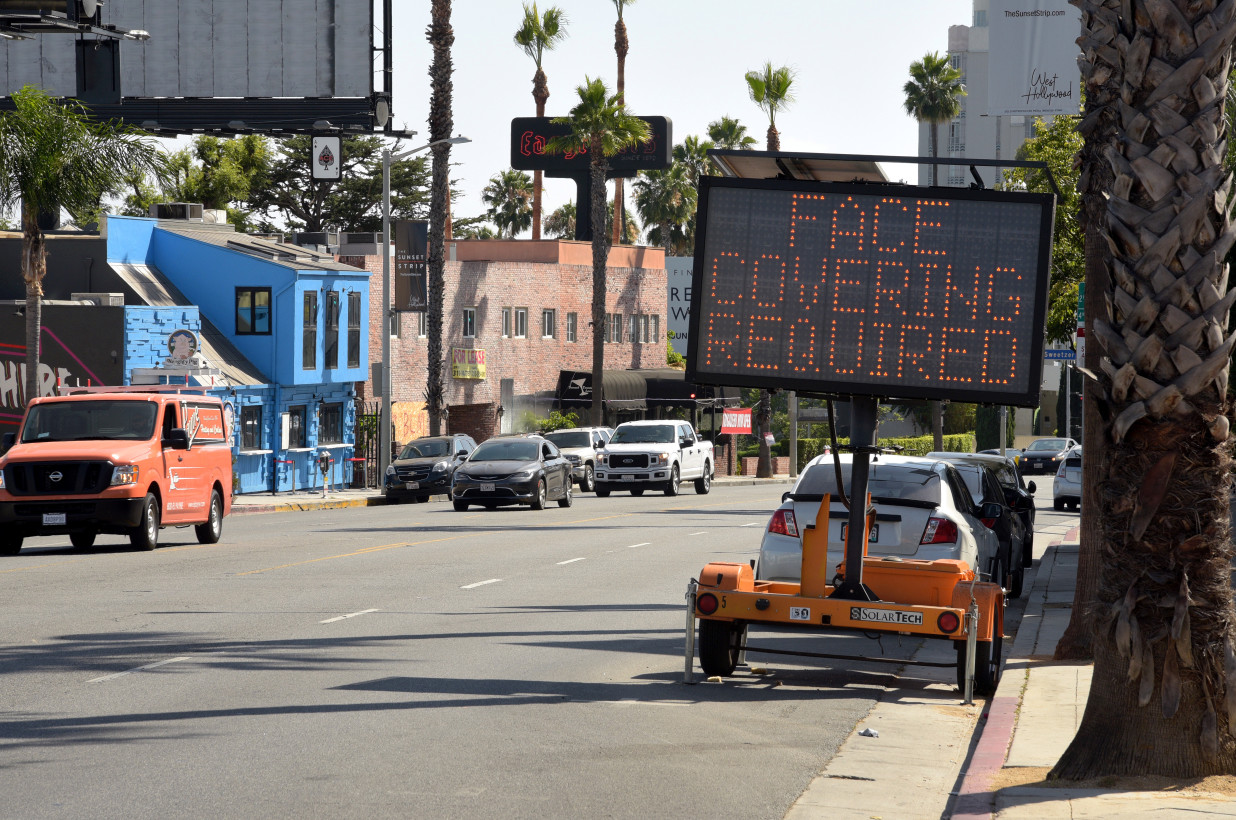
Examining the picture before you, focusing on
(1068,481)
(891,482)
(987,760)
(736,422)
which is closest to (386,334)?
(1068,481)

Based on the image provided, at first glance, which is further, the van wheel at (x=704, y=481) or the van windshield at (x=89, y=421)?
the van wheel at (x=704, y=481)

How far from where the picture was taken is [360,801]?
762cm

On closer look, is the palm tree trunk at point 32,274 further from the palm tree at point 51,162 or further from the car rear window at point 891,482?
the car rear window at point 891,482

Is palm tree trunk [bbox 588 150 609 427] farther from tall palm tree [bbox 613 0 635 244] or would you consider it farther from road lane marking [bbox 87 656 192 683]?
road lane marking [bbox 87 656 192 683]

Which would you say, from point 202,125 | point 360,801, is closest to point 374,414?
point 202,125

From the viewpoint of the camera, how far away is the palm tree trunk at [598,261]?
57.8 meters

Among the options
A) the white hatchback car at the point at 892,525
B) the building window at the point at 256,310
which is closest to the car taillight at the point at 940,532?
the white hatchback car at the point at 892,525

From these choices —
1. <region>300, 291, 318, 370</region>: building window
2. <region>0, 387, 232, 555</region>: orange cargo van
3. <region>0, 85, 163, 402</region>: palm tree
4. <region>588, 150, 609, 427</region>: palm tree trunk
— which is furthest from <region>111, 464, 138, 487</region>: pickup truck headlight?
<region>588, 150, 609, 427</region>: palm tree trunk

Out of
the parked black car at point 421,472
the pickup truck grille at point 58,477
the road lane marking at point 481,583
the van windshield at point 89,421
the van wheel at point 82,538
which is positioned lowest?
the parked black car at point 421,472

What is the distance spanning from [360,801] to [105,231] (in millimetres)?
40316

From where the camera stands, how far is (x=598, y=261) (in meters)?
58.6

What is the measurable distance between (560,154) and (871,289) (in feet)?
216

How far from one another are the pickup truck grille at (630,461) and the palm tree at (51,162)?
51.4 feet

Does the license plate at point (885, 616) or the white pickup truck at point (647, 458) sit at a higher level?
the license plate at point (885, 616)
